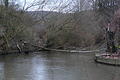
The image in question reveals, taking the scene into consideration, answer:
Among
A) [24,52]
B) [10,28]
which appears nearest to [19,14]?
[10,28]

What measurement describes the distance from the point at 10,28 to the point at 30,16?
412 centimetres

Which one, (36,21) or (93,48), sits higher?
(36,21)

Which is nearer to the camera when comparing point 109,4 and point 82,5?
point 109,4

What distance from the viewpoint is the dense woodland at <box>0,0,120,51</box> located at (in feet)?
123

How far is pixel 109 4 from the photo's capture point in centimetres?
3062

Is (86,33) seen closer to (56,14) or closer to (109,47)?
(56,14)

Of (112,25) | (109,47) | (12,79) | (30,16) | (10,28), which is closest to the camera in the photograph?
(12,79)

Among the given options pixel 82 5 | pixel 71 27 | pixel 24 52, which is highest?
pixel 82 5

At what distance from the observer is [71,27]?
44.2 metres

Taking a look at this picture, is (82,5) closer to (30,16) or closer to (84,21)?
(84,21)

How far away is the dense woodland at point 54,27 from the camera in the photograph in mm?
37469

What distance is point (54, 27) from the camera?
4362 centimetres

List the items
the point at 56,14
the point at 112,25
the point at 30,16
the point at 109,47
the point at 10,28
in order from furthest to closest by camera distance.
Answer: the point at 56,14
the point at 30,16
the point at 10,28
the point at 109,47
the point at 112,25

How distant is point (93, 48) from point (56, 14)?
7.29 m
